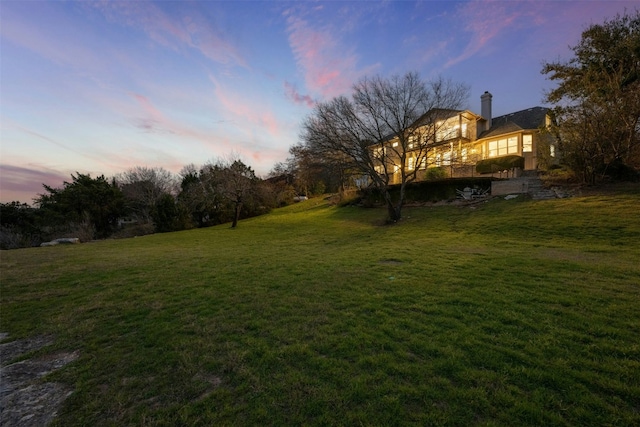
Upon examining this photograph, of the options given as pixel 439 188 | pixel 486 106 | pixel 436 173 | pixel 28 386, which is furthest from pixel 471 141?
pixel 28 386

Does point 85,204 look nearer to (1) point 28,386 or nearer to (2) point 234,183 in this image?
(2) point 234,183

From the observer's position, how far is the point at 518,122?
27.0 meters

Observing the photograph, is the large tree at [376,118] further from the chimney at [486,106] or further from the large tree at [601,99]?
the chimney at [486,106]

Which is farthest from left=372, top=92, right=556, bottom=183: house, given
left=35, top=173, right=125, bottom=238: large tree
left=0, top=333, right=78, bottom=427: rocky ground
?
left=35, top=173, right=125, bottom=238: large tree

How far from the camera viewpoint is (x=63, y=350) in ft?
12.5

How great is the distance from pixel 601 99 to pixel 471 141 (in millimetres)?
13592

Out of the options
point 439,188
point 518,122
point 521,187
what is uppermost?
point 518,122

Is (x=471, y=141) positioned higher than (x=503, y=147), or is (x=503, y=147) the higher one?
(x=471, y=141)

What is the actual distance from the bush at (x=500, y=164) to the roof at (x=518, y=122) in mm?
3804

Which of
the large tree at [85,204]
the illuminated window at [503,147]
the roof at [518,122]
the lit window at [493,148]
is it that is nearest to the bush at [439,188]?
the illuminated window at [503,147]

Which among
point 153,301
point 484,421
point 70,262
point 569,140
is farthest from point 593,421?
point 569,140

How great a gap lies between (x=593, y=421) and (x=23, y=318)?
8650 mm

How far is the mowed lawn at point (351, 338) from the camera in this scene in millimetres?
2465

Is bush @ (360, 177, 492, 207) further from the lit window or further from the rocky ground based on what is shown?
the rocky ground
